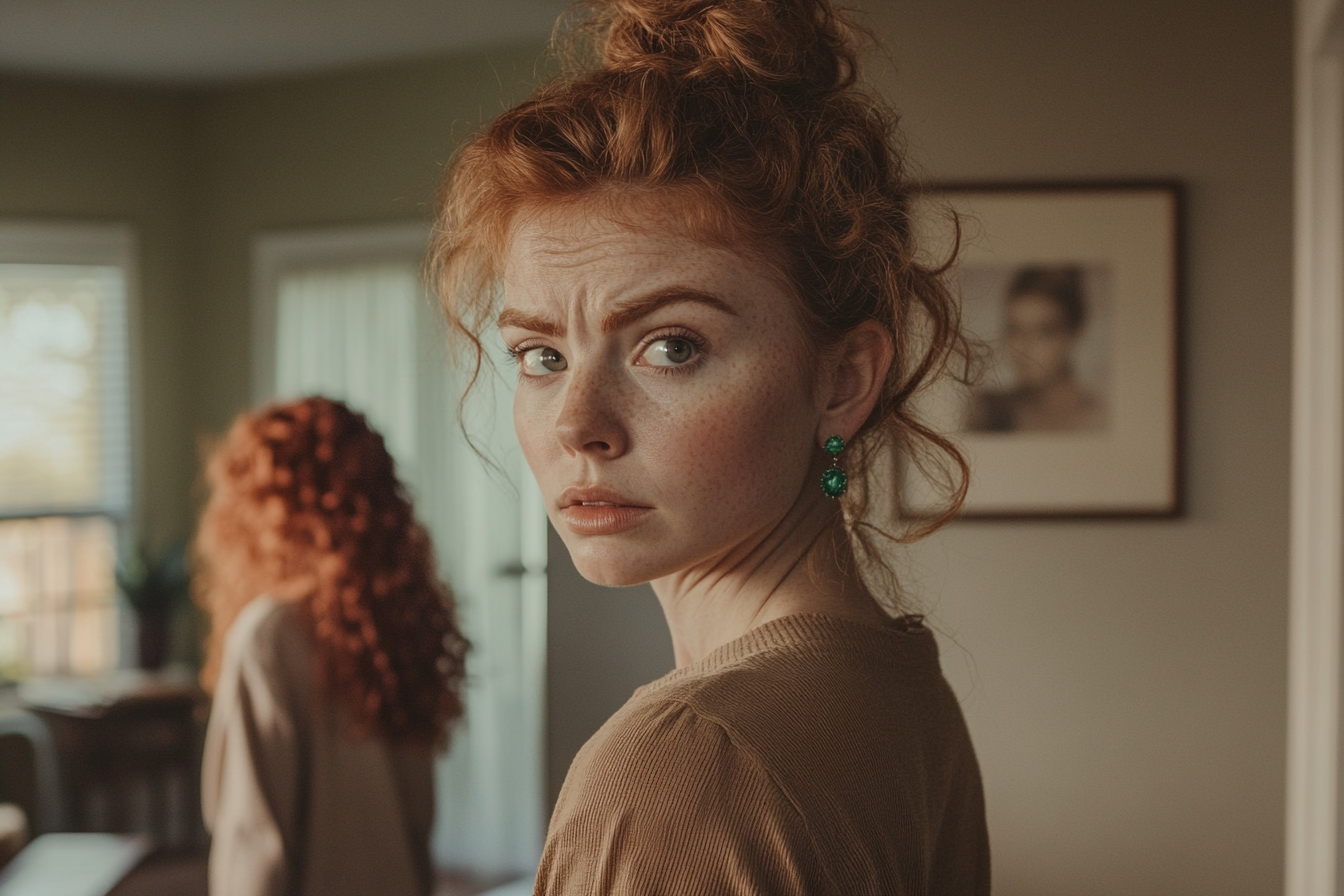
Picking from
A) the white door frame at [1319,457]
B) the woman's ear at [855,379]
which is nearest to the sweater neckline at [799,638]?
the woman's ear at [855,379]

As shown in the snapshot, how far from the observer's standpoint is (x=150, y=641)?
408cm

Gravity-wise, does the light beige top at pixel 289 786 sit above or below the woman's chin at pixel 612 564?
below

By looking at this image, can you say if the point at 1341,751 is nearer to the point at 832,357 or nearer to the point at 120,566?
the point at 832,357

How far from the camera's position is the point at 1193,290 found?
1912 mm

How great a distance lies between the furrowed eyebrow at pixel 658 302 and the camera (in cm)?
60

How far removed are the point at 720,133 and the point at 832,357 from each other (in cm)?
14

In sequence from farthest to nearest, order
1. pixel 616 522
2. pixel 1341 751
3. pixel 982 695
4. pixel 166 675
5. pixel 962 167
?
pixel 166 675 < pixel 962 167 < pixel 982 695 < pixel 1341 751 < pixel 616 522

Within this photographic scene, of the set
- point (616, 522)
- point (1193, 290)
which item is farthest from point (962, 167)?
point (616, 522)

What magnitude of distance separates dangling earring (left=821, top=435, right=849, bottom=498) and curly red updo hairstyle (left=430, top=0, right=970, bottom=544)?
4 cm

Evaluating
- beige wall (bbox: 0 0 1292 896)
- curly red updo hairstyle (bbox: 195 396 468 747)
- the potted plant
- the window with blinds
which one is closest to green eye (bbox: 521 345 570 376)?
beige wall (bbox: 0 0 1292 896)

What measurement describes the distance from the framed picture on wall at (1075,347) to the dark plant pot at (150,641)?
3.24m

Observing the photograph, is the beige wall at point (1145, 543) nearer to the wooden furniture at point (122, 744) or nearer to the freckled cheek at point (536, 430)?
the freckled cheek at point (536, 430)

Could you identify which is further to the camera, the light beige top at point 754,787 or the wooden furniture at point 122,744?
the wooden furniture at point 122,744

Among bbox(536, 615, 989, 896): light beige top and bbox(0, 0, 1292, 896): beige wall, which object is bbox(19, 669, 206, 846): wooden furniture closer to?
bbox(0, 0, 1292, 896): beige wall
